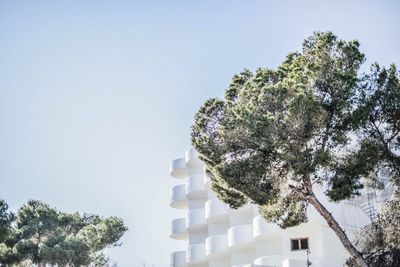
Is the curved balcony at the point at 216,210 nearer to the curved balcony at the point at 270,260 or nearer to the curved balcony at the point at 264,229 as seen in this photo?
the curved balcony at the point at 264,229

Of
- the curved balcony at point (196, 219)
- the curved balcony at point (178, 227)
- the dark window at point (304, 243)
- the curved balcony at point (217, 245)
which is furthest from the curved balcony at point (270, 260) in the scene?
the curved balcony at point (178, 227)

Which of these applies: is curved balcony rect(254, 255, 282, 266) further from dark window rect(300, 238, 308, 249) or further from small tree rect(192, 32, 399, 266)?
small tree rect(192, 32, 399, 266)

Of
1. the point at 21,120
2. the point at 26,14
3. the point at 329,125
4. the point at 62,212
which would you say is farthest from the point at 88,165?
the point at 62,212

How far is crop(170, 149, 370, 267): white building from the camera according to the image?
25656 mm

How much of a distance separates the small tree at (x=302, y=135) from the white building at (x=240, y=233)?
919cm

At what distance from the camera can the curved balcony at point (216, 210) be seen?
31.5 metres

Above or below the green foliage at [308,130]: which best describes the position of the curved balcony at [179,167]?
above

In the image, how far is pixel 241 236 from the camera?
2855cm

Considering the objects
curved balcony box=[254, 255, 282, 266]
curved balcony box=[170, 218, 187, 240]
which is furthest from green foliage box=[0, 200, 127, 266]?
curved balcony box=[254, 255, 282, 266]

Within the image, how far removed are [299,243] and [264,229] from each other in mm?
1890

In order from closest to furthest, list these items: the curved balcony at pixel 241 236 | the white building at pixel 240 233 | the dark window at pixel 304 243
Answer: the white building at pixel 240 233 < the dark window at pixel 304 243 < the curved balcony at pixel 241 236

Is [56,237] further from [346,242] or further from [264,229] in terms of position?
[346,242]

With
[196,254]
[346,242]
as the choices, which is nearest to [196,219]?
[196,254]

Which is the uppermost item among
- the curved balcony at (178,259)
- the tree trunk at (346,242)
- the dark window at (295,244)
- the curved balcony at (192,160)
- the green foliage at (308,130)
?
the curved balcony at (192,160)
